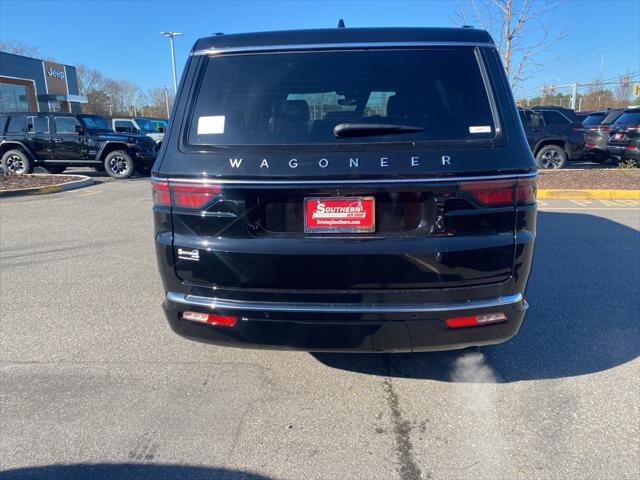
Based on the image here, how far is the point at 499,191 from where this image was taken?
2.14 meters

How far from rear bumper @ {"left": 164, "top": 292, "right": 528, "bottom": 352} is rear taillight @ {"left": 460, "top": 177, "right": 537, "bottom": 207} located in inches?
19.1

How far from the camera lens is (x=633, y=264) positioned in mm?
4898

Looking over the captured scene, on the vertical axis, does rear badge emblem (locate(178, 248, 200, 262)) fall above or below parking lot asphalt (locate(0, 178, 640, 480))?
above

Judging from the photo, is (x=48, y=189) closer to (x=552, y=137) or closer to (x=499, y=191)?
(x=499, y=191)

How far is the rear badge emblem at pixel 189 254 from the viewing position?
2252 millimetres

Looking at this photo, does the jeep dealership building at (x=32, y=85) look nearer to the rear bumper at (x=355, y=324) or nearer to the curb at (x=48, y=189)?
the curb at (x=48, y=189)

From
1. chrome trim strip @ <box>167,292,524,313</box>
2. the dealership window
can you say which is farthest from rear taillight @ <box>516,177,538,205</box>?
Result: the dealership window

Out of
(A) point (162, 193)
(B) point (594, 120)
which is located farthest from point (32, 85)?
(A) point (162, 193)

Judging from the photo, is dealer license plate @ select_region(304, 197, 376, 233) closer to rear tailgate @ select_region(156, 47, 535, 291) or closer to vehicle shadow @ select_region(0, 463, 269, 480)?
rear tailgate @ select_region(156, 47, 535, 291)

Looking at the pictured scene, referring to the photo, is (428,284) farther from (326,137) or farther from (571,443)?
(571,443)

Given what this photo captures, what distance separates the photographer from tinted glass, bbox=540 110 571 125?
12367mm

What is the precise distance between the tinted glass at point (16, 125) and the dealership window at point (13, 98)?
71.4 feet

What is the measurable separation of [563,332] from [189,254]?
285 cm

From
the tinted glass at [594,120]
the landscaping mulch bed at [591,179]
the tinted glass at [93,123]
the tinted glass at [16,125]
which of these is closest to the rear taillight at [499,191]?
the landscaping mulch bed at [591,179]
